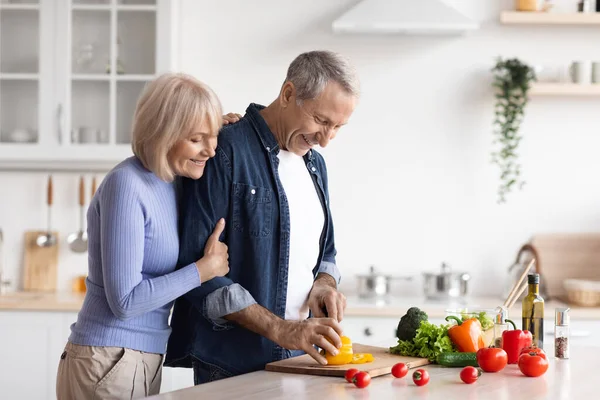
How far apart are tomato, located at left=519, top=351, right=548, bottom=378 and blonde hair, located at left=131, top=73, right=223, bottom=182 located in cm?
97

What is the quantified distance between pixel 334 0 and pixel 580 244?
69.8 inches

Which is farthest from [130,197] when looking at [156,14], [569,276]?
[569,276]

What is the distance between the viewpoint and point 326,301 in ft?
7.75

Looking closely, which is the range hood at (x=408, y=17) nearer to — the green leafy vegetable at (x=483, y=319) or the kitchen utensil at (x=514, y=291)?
the kitchen utensil at (x=514, y=291)

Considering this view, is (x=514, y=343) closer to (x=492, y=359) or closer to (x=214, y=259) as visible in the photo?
(x=492, y=359)

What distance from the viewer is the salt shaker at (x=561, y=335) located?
2400 mm

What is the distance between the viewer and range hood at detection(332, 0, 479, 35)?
4035 millimetres

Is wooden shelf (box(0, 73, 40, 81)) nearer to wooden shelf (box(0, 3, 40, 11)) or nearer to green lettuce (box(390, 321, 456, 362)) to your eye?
wooden shelf (box(0, 3, 40, 11))

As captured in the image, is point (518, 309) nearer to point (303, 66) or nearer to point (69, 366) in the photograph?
point (303, 66)

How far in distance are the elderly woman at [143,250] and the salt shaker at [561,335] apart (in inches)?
37.7

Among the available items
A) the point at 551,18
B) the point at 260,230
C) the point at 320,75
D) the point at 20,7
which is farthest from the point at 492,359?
the point at 20,7

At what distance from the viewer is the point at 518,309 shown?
393cm

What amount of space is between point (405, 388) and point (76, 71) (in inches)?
111

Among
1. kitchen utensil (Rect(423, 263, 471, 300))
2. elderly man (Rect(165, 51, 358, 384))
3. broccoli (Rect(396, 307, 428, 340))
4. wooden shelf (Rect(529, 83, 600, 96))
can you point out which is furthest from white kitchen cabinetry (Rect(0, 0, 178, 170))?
broccoli (Rect(396, 307, 428, 340))
